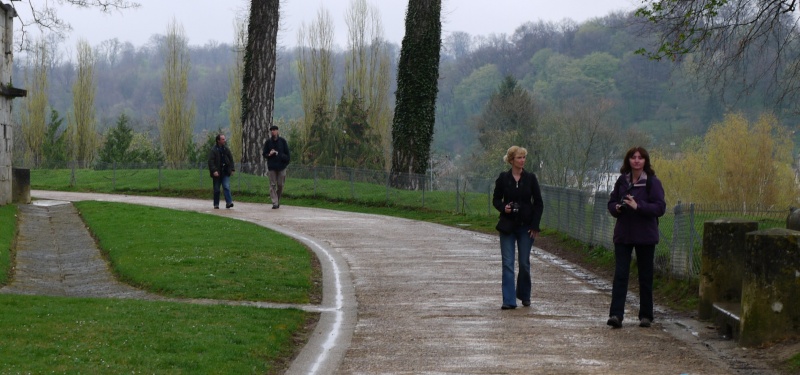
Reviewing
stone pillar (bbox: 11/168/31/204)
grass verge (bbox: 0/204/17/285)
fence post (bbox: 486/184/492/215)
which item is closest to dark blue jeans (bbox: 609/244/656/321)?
grass verge (bbox: 0/204/17/285)

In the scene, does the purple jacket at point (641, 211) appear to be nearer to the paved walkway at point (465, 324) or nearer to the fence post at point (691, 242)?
the paved walkway at point (465, 324)

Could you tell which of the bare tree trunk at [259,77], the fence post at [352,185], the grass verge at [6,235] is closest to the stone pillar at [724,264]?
the grass verge at [6,235]

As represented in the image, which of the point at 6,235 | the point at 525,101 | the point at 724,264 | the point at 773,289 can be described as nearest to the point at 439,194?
the point at 6,235

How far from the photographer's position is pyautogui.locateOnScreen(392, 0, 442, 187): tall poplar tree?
3394 centimetres

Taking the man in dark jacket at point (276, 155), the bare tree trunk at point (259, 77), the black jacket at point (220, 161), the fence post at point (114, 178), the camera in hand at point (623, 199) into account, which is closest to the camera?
the camera in hand at point (623, 199)

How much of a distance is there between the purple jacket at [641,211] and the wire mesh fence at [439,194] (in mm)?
2209

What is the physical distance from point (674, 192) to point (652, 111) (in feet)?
163

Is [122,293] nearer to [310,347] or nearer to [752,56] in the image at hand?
[310,347]

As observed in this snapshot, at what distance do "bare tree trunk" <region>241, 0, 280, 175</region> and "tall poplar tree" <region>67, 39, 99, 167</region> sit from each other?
99.2ft

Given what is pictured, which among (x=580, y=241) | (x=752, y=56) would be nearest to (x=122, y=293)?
(x=580, y=241)

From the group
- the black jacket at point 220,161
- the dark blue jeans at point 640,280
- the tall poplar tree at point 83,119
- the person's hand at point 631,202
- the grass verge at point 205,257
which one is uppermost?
the tall poplar tree at point 83,119

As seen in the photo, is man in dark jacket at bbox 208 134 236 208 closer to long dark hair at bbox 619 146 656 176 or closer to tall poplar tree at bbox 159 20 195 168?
long dark hair at bbox 619 146 656 176

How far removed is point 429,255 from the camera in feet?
58.7

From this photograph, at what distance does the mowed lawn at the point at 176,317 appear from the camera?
8.80m
